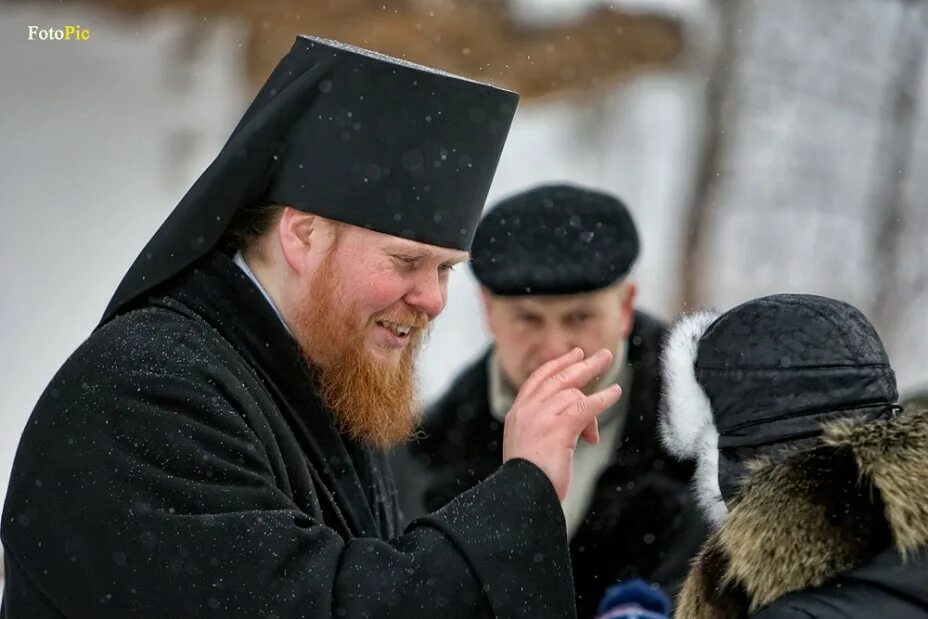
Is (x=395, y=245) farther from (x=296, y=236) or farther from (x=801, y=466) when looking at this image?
(x=801, y=466)

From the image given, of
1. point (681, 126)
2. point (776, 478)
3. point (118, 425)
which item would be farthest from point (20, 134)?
point (776, 478)

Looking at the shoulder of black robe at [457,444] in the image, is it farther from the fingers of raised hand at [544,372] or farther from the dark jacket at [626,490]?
the fingers of raised hand at [544,372]

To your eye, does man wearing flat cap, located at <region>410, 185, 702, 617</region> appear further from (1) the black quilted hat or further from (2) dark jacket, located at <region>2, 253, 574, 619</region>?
(1) the black quilted hat

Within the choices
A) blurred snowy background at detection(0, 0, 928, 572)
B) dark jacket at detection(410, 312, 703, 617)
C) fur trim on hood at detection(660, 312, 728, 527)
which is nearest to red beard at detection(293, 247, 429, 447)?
fur trim on hood at detection(660, 312, 728, 527)

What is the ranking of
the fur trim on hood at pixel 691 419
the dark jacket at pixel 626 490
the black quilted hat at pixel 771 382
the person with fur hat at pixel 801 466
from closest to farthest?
1. the person with fur hat at pixel 801 466
2. the black quilted hat at pixel 771 382
3. the fur trim on hood at pixel 691 419
4. the dark jacket at pixel 626 490

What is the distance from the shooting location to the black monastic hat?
8.17 feet

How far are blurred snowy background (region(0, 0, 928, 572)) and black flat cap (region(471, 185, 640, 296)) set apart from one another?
17.9 feet

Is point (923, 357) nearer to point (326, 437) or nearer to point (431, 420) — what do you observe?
point (431, 420)

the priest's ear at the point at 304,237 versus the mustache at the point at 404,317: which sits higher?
the priest's ear at the point at 304,237

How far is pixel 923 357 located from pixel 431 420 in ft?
26.3

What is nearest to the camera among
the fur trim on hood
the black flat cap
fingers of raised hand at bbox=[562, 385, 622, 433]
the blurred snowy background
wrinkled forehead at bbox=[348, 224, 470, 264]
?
the fur trim on hood

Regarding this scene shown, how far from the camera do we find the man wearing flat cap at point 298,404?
2.10m

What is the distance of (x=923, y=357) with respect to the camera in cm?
1100

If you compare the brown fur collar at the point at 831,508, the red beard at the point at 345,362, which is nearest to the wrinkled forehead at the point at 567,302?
the red beard at the point at 345,362
